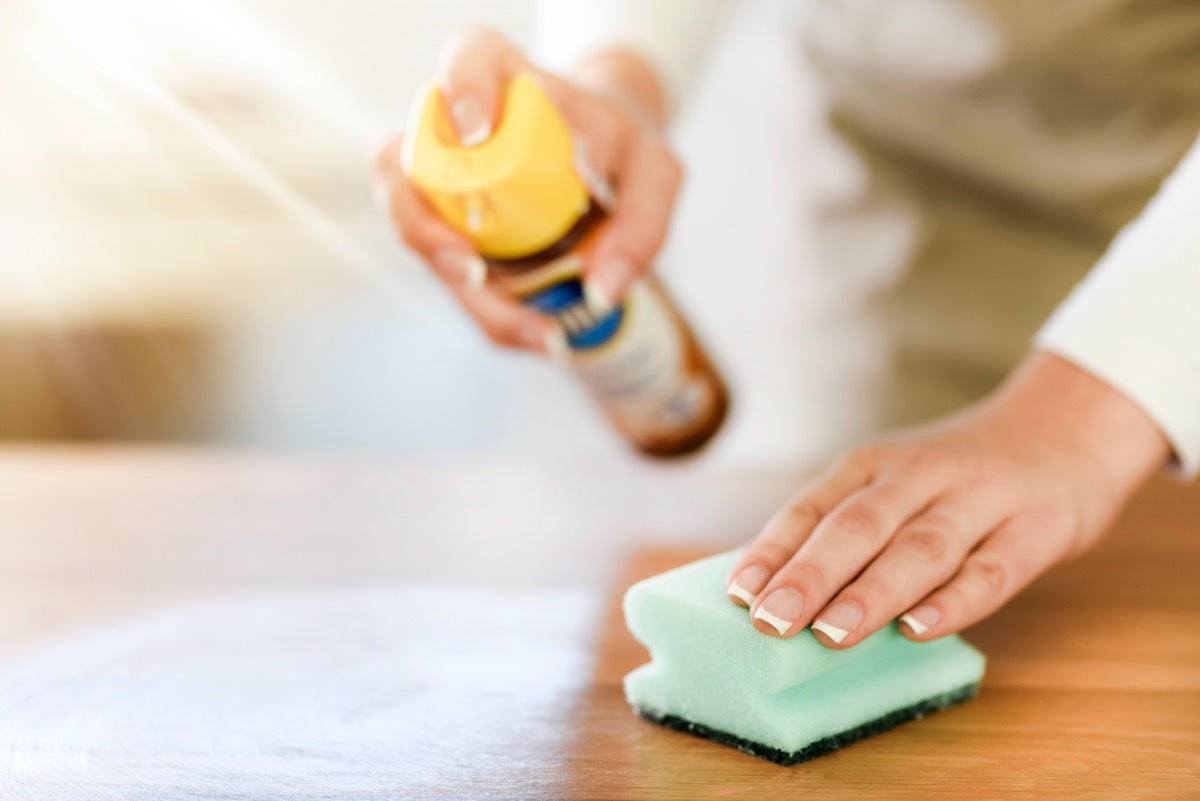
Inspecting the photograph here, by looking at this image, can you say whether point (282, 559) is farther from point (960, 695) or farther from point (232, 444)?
point (232, 444)

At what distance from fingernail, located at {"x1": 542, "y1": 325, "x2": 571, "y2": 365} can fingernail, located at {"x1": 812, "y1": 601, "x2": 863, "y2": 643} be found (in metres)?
0.30

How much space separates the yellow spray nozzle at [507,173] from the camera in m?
0.62

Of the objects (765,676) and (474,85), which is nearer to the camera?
(765,676)

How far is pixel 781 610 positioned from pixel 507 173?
0.27 m

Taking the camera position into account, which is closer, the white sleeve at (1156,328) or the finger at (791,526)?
the finger at (791,526)

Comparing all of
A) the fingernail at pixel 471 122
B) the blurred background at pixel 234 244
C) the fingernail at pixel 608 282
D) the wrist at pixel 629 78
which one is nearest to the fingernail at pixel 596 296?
the fingernail at pixel 608 282

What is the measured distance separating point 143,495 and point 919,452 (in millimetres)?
724

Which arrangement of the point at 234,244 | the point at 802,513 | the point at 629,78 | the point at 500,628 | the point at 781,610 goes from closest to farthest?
the point at 781,610 < the point at 802,513 < the point at 500,628 < the point at 629,78 < the point at 234,244

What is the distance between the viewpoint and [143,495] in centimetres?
106

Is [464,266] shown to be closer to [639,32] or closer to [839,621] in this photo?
[839,621]

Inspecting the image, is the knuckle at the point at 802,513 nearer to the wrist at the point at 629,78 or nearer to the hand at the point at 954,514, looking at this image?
the hand at the point at 954,514

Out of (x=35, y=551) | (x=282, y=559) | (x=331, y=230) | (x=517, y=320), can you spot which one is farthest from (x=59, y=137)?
(x=517, y=320)

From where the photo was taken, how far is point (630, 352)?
2.63ft

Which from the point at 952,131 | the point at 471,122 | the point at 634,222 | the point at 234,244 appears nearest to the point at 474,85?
the point at 471,122
